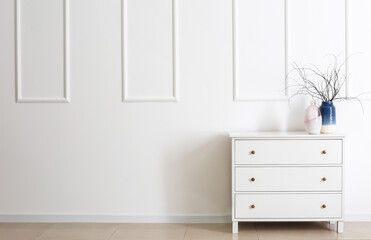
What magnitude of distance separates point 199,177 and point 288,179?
721mm

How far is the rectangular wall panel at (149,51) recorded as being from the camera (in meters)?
3.81

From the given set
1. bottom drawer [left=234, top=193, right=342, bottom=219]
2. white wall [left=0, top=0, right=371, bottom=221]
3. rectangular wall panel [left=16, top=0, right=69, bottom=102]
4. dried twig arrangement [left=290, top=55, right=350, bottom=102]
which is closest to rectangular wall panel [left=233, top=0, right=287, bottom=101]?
white wall [left=0, top=0, right=371, bottom=221]

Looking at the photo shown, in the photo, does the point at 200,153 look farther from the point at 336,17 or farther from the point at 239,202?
the point at 336,17

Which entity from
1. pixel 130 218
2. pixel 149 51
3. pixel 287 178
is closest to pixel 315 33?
pixel 287 178

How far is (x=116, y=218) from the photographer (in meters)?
3.84

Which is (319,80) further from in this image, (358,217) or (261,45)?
(358,217)

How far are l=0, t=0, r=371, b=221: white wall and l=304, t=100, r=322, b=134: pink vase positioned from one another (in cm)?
28

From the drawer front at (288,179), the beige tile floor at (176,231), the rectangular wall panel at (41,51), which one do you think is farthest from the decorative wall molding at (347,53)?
the rectangular wall panel at (41,51)

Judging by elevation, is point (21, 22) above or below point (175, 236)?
above

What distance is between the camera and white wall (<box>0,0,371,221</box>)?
377 cm

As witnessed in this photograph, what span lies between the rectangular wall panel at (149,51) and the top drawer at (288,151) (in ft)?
2.39

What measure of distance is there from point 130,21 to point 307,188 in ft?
6.06

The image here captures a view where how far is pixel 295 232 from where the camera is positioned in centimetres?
350

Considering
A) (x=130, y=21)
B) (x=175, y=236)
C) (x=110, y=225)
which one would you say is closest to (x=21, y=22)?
(x=130, y=21)
